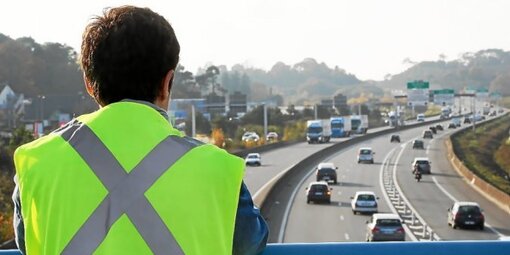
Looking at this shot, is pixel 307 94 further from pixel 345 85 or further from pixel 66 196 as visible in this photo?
pixel 66 196

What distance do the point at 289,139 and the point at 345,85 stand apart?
87.6 metres

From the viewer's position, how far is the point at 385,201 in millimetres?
34188

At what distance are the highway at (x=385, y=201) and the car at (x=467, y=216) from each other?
0.23m

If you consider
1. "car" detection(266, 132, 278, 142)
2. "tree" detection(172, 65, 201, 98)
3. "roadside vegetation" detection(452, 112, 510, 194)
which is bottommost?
"roadside vegetation" detection(452, 112, 510, 194)

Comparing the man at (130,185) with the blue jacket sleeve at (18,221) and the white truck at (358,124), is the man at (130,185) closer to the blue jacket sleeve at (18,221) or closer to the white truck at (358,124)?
the blue jacket sleeve at (18,221)

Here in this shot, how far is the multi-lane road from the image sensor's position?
24.6 m

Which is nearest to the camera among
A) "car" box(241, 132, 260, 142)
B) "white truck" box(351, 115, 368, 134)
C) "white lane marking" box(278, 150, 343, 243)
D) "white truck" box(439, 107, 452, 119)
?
"white lane marking" box(278, 150, 343, 243)

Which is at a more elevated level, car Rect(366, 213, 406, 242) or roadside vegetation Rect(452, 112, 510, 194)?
car Rect(366, 213, 406, 242)

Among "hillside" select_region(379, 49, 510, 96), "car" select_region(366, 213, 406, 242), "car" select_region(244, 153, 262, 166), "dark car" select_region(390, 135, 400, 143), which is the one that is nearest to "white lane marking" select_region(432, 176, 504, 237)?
"car" select_region(366, 213, 406, 242)

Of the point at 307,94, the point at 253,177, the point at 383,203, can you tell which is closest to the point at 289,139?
the point at 253,177

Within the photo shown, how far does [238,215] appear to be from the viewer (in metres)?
1.82

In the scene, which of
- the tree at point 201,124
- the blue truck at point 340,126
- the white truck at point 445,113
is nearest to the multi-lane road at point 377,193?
the blue truck at point 340,126

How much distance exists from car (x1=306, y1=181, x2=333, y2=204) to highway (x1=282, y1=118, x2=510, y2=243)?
0.25m

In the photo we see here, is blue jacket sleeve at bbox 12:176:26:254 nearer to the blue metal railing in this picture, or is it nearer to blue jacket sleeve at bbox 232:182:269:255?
blue jacket sleeve at bbox 232:182:269:255
